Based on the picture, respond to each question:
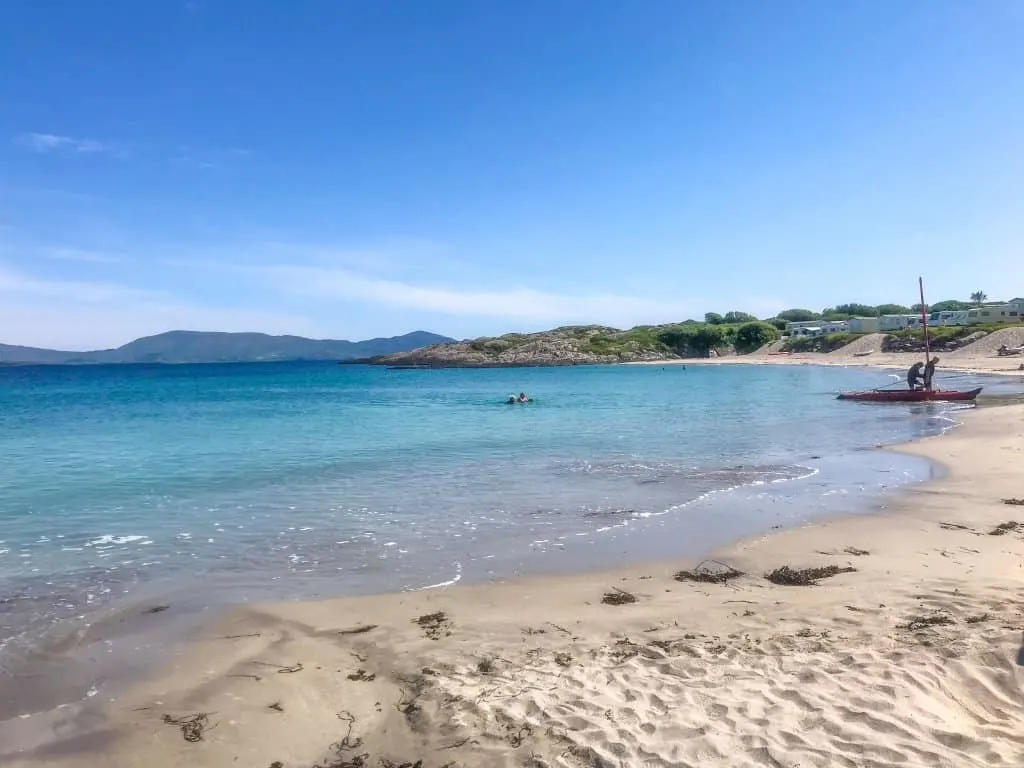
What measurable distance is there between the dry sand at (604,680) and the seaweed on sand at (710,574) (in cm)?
24

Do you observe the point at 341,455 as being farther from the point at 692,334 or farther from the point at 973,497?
the point at 692,334

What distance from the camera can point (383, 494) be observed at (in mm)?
Result: 18047

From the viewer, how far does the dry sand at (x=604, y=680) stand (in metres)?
5.44

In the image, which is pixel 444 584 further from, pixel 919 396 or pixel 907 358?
pixel 907 358

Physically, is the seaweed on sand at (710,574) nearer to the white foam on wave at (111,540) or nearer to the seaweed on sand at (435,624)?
the seaweed on sand at (435,624)

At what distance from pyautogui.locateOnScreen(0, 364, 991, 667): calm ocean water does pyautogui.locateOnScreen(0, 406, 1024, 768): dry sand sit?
195cm

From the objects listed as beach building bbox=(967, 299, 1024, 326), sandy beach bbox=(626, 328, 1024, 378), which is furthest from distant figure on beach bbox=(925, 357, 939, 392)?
beach building bbox=(967, 299, 1024, 326)

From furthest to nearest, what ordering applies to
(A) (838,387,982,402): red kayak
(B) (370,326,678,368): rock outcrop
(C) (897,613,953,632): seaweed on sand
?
(B) (370,326,678,368): rock outcrop → (A) (838,387,982,402): red kayak → (C) (897,613,953,632): seaweed on sand

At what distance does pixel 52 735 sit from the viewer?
21.2 feet

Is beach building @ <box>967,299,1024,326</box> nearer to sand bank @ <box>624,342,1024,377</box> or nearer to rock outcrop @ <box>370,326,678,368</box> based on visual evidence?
sand bank @ <box>624,342,1024,377</box>

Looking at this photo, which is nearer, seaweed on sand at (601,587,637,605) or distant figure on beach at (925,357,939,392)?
seaweed on sand at (601,587,637,605)

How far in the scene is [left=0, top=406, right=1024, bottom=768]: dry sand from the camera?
17.8ft

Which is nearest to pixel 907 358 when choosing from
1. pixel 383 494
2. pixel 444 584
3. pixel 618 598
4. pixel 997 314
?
pixel 997 314

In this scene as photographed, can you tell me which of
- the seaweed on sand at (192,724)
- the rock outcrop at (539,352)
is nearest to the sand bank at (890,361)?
the rock outcrop at (539,352)
